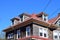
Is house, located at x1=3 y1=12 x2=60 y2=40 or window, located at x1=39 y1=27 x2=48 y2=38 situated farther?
window, located at x1=39 y1=27 x2=48 y2=38

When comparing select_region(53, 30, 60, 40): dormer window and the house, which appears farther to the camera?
select_region(53, 30, 60, 40): dormer window

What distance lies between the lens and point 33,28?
31250mm

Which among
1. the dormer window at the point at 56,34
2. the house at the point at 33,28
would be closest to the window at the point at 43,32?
the house at the point at 33,28

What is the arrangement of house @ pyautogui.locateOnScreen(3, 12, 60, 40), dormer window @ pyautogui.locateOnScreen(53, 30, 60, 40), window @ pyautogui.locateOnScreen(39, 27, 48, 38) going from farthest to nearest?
dormer window @ pyautogui.locateOnScreen(53, 30, 60, 40) < window @ pyautogui.locateOnScreen(39, 27, 48, 38) < house @ pyautogui.locateOnScreen(3, 12, 60, 40)

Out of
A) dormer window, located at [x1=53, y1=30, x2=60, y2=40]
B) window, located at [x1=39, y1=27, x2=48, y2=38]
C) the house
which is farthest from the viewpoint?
dormer window, located at [x1=53, y1=30, x2=60, y2=40]

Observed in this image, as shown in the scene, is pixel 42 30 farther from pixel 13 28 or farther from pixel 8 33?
pixel 8 33

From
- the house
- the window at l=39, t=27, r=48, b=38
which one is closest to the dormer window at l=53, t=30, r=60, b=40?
the house

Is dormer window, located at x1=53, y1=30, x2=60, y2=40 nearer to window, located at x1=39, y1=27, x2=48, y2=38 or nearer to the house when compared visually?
the house

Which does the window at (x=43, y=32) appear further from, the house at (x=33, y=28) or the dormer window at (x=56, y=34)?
the dormer window at (x=56, y=34)

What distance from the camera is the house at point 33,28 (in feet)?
104

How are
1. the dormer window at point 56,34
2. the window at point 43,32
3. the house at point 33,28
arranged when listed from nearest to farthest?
the house at point 33,28, the window at point 43,32, the dormer window at point 56,34

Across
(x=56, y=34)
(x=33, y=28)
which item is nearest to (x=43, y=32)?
(x=33, y=28)

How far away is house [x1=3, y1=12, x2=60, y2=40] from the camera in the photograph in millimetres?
31547

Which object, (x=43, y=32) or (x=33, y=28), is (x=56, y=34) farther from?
(x=33, y=28)
